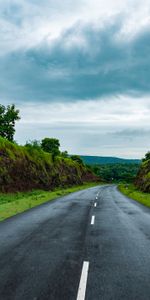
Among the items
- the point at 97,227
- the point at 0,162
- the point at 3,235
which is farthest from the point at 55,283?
the point at 0,162

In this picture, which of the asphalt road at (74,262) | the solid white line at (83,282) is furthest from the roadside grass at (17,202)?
the solid white line at (83,282)

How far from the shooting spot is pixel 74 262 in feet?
22.1

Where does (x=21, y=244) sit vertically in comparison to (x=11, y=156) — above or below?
below

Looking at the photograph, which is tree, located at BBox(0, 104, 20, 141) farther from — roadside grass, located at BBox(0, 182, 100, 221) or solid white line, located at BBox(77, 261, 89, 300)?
solid white line, located at BBox(77, 261, 89, 300)

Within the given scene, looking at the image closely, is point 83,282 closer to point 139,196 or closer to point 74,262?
point 74,262

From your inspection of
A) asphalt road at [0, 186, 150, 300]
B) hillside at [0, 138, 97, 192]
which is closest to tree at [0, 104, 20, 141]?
hillside at [0, 138, 97, 192]

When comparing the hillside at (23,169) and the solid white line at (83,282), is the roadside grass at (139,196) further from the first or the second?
the solid white line at (83,282)

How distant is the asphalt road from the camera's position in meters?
5.03

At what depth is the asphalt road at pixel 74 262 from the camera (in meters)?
5.03

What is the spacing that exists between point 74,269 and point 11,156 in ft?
108

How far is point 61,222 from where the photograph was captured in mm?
12867

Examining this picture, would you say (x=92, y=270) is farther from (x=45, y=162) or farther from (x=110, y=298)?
→ (x=45, y=162)

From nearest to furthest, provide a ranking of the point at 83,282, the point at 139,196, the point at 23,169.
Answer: the point at 83,282, the point at 139,196, the point at 23,169

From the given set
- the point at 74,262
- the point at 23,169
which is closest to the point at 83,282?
the point at 74,262
